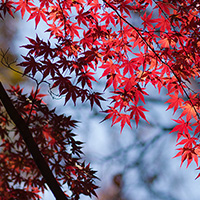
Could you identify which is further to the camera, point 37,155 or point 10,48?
point 10,48

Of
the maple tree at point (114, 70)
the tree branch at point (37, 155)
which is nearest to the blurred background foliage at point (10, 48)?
the maple tree at point (114, 70)

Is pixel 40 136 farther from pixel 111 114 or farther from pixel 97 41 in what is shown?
pixel 97 41

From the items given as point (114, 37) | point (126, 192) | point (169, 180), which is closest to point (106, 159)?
point (126, 192)

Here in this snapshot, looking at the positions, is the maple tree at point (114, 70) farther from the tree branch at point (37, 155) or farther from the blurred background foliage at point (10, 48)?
the blurred background foliage at point (10, 48)

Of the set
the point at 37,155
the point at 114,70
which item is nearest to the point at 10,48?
the point at 114,70

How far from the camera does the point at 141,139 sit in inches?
→ 141

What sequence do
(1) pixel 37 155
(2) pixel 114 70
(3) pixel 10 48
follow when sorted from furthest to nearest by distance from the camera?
1. (3) pixel 10 48
2. (2) pixel 114 70
3. (1) pixel 37 155

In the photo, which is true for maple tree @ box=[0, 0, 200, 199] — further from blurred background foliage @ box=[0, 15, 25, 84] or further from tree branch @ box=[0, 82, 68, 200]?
blurred background foliage @ box=[0, 15, 25, 84]

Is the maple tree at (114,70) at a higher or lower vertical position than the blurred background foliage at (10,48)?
lower

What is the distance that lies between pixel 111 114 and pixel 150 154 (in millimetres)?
2407

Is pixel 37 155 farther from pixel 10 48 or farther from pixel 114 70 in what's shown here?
pixel 10 48

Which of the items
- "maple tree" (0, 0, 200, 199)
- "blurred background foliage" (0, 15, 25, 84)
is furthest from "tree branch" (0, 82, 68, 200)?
"blurred background foliage" (0, 15, 25, 84)

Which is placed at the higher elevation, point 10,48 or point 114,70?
point 10,48

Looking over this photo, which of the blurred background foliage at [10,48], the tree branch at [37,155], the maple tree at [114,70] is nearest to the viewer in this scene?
the tree branch at [37,155]
